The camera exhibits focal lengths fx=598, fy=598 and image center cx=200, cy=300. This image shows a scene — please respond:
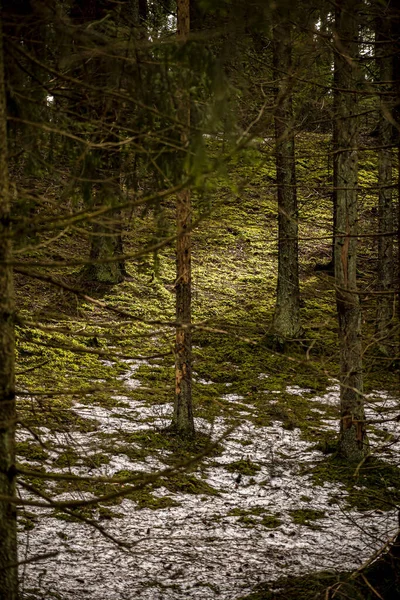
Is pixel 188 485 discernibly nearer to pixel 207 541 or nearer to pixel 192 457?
pixel 192 457

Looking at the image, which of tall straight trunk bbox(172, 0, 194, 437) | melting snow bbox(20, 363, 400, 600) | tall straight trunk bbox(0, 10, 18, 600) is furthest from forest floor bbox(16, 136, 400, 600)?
tall straight trunk bbox(172, 0, 194, 437)

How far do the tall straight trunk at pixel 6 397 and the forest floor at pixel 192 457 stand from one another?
0.15 metres

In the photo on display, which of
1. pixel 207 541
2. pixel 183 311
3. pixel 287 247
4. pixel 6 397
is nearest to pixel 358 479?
pixel 207 541

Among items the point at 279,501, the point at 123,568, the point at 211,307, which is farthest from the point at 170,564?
the point at 211,307

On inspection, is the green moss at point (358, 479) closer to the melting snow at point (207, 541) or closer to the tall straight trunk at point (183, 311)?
the melting snow at point (207, 541)

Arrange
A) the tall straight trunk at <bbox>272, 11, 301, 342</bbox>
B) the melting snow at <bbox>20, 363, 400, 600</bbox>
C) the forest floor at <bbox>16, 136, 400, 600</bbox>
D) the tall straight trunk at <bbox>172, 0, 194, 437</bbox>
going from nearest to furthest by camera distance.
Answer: the forest floor at <bbox>16, 136, 400, 600</bbox>
the melting snow at <bbox>20, 363, 400, 600</bbox>
the tall straight trunk at <bbox>172, 0, 194, 437</bbox>
the tall straight trunk at <bbox>272, 11, 301, 342</bbox>

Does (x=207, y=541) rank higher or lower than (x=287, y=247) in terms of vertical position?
lower

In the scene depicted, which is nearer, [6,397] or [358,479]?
[6,397]

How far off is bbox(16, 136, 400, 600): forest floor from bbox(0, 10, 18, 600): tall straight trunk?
0.15 m

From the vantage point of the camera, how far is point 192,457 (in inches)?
352

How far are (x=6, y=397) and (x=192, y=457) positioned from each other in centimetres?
558

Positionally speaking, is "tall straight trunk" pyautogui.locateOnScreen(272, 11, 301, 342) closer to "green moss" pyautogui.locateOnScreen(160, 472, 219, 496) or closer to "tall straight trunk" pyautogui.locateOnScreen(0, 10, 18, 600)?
"green moss" pyautogui.locateOnScreen(160, 472, 219, 496)

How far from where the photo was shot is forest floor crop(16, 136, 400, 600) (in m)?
4.84

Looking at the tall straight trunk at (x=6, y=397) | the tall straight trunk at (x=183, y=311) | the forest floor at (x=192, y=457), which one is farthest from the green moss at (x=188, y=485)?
the tall straight trunk at (x=6, y=397)
